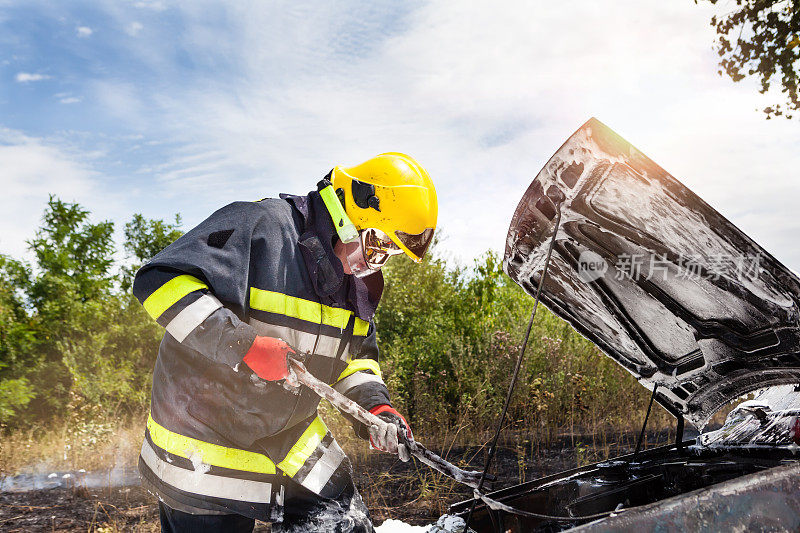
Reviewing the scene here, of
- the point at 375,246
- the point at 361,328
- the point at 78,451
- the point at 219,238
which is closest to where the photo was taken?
the point at 219,238

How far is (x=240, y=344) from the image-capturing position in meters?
1.94

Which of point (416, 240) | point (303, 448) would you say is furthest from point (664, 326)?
point (303, 448)

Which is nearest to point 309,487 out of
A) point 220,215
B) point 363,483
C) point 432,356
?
point 220,215

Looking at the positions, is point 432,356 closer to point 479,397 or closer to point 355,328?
point 479,397

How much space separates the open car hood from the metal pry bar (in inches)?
32.9

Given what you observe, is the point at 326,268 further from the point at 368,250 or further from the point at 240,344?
the point at 240,344

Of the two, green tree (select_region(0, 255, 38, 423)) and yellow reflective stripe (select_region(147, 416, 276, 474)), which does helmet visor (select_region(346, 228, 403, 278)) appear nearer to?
yellow reflective stripe (select_region(147, 416, 276, 474))

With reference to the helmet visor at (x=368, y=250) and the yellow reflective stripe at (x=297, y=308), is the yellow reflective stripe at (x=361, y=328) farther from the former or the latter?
the helmet visor at (x=368, y=250)

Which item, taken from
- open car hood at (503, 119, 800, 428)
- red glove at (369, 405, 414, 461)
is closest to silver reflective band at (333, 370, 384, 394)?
red glove at (369, 405, 414, 461)

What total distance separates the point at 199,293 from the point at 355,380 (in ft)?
3.37

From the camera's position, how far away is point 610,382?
704 cm

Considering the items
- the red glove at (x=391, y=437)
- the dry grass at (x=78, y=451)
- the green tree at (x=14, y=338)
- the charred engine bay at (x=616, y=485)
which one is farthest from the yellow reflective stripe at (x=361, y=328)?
the green tree at (x=14, y=338)

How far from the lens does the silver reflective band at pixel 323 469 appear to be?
7.86 feet

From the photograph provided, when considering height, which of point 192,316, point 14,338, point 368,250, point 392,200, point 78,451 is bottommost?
point 78,451
